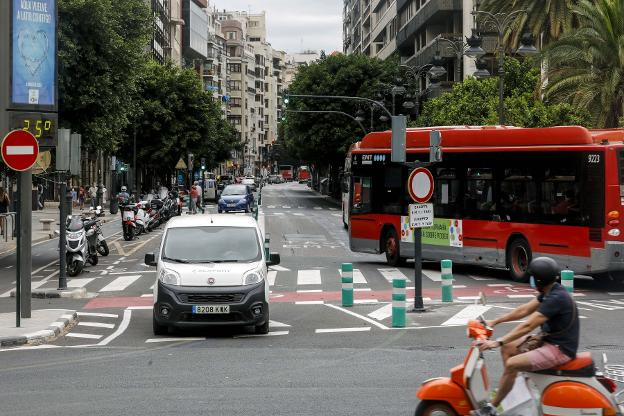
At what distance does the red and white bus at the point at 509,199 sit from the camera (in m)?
21.4

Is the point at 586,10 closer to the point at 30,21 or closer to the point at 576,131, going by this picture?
the point at 576,131

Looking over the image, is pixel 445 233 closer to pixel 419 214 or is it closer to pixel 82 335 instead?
pixel 419 214

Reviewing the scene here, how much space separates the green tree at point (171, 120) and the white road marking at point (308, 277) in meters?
47.5

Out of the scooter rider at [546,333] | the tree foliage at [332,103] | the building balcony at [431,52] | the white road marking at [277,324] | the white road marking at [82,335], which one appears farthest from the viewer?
the tree foliage at [332,103]

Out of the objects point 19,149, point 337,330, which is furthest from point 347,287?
point 19,149

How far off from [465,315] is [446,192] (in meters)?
8.10

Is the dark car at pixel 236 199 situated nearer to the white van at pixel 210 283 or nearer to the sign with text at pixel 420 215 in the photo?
the sign with text at pixel 420 215

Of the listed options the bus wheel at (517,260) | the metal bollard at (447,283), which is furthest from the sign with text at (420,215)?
the bus wheel at (517,260)

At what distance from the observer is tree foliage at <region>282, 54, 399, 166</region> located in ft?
253

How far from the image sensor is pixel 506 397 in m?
8.12

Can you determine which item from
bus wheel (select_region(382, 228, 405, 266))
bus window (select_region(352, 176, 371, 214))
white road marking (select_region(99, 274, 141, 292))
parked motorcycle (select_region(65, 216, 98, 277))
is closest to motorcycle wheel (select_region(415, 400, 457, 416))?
white road marking (select_region(99, 274, 141, 292))

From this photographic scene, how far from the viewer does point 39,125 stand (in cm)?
1850

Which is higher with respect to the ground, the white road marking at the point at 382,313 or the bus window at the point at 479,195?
the bus window at the point at 479,195

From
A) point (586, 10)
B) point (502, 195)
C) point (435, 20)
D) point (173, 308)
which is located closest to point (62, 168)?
point (173, 308)
